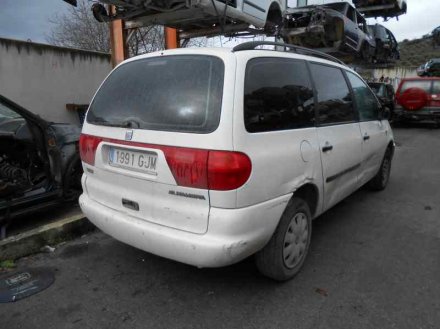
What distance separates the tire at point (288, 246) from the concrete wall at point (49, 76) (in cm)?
766

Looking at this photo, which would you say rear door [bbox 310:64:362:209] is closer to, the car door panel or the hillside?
the car door panel

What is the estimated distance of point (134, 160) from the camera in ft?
9.12

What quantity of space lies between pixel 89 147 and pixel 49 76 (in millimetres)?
7240

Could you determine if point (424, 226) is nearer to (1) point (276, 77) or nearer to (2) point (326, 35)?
(1) point (276, 77)

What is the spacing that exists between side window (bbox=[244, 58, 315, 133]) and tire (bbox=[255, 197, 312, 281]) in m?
0.62

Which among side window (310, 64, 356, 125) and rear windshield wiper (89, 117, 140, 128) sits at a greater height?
side window (310, 64, 356, 125)

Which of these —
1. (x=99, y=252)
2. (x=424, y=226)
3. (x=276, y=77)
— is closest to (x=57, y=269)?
(x=99, y=252)

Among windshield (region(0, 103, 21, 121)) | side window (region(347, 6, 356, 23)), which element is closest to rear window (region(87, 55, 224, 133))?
windshield (region(0, 103, 21, 121))

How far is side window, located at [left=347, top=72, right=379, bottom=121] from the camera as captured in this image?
4309 mm

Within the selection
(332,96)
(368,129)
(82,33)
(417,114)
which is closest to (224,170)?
(332,96)

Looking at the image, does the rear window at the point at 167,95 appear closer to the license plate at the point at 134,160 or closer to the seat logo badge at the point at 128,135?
the seat logo badge at the point at 128,135

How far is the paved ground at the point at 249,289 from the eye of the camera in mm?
2615

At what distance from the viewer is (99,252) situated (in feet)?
12.0

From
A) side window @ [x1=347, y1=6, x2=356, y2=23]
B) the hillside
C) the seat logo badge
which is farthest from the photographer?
the hillside
